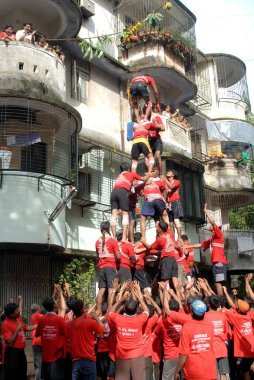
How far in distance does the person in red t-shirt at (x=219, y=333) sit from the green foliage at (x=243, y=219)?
2077 centimetres

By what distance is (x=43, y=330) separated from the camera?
8055 millimetres

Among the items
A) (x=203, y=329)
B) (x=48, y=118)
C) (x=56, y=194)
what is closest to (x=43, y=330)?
(x=203, y=329)

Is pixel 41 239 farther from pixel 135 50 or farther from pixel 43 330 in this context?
pixel 135 50

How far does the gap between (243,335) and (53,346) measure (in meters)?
3.40

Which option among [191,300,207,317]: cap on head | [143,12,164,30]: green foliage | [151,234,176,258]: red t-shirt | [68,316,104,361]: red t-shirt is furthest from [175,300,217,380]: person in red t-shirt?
[143,12,164,30]: green foliage

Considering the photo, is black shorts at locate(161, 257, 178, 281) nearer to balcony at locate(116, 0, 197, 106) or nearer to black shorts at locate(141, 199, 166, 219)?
black shorts at locate(141, 199, 166, 219)

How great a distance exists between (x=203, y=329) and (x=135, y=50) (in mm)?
17736

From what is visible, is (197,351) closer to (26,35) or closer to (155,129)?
(155,129)

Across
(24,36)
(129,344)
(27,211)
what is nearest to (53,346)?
(129,344)

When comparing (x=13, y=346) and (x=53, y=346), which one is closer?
(x=53, y=346)

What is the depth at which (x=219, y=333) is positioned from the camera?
8.13 metres

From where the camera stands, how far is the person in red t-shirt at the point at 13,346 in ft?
26.5

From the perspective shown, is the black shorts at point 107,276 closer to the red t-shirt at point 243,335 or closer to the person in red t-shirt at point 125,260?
the person in red t-shirt at point 125,260

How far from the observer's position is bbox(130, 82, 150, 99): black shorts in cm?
1369
